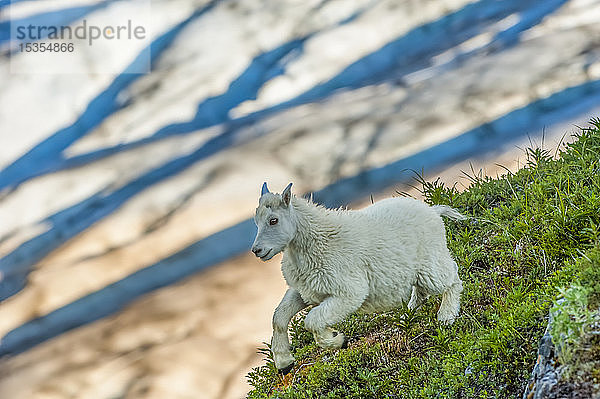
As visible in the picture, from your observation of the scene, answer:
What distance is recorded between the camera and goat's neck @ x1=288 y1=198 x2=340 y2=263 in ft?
7.61

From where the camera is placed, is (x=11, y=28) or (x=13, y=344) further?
(x=11, y=28)

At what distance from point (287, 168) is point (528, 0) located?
9.01ft

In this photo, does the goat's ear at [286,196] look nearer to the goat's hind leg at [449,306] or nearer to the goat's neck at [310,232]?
the goat's neck at [310,232]

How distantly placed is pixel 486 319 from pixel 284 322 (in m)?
0.84

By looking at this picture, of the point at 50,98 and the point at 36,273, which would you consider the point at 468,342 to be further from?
the point at 50,98

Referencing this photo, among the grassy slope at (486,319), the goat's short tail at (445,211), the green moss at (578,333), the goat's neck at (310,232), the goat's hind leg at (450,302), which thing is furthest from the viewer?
the goat's short tail at (445,211)

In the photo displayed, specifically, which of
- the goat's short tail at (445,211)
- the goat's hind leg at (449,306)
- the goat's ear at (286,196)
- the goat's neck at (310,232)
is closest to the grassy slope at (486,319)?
the goat's hind leg at (449,306)

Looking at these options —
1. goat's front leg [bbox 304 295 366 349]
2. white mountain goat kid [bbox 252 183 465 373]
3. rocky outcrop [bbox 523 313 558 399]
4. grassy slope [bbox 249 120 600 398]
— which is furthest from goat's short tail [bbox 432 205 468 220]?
rocky outcrop [bbox 523 313 558 399]

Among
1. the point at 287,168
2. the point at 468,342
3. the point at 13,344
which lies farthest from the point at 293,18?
the point at 468,342

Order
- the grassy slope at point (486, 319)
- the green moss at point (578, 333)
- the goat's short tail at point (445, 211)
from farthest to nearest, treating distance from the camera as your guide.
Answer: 1. the goat's short tail at point (445, 211)
2. the grassy slope at point (486, 319)
3. the green moss at point (578, 333)

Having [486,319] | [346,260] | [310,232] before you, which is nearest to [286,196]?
[310,232]

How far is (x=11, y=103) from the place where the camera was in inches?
199

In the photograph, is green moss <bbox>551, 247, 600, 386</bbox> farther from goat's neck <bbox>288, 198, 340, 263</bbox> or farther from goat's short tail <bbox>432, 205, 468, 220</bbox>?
goat's short tail <bbox>432, 205, 468, 220</bbox>

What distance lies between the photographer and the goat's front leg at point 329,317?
2.20 metres
